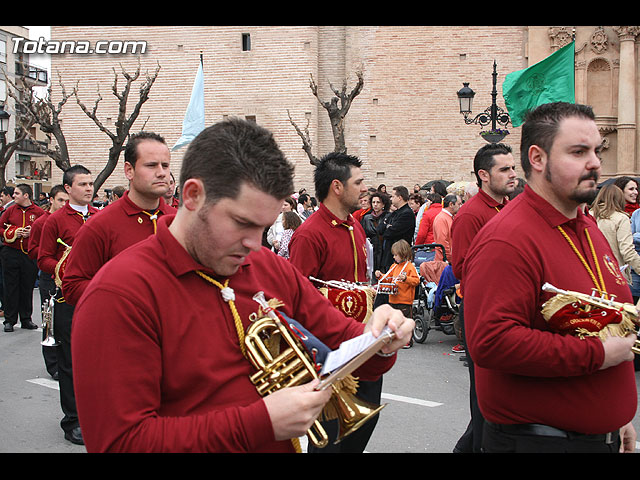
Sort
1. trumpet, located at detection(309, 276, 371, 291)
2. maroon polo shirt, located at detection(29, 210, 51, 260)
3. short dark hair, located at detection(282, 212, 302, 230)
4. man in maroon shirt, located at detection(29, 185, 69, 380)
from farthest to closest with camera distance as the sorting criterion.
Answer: short dark hair, located at detection(282, 212, 302, 230)
maroon polo shirt, located at detection(29, 210, 51, 260)
man in maroon shirt, located at detection(29, 185, 69, 380)
trumpet, located at detection(309, 276, 371, 291)

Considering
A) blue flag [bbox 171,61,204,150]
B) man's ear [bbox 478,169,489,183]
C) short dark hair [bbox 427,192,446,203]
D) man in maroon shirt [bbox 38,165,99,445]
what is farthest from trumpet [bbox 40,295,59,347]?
blue flag [bbox 171,61,204,150]

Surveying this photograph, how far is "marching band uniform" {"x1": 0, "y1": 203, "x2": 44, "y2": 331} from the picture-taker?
11453 mm

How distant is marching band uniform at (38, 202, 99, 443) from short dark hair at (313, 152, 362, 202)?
70.4 inches

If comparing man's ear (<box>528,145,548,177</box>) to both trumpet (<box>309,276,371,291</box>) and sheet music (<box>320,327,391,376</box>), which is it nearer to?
sheet music (<box>320,327,391,376</box>)

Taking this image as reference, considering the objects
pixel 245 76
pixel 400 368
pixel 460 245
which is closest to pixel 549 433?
pixel 460 245

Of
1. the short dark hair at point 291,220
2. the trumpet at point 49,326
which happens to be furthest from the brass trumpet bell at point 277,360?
the short dark hair at point 291,220

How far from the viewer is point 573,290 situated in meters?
2.81

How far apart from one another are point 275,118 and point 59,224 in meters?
25.0

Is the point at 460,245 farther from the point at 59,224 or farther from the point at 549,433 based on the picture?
the point at 59,224

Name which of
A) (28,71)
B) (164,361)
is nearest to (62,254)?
(164,361)

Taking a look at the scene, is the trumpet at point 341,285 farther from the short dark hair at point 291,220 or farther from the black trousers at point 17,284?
the black trousers at point 17,284

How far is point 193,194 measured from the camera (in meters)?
2.05

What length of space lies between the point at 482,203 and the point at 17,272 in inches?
355

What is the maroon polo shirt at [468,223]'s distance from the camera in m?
5.23
